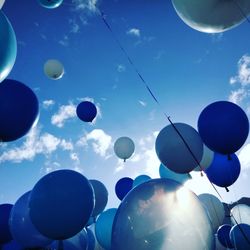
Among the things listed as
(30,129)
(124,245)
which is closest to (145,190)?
(124,245)

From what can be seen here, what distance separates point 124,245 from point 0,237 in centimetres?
330

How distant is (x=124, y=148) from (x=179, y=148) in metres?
2.46

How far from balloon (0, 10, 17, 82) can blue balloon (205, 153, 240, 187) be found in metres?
3.76

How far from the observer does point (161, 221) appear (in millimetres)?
2340

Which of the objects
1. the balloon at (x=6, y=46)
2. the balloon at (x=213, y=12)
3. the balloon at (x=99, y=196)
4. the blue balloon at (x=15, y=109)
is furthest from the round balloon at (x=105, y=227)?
the balloon at (x=213, y=12)

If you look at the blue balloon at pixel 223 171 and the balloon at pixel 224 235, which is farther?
the balloon at pixel 224 235

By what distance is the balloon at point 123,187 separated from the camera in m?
6.02

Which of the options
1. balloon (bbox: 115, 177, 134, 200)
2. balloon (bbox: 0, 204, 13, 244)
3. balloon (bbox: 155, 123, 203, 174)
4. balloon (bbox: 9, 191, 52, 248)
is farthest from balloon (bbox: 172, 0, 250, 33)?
balloon (bbox: 0, 204, 13, 244)

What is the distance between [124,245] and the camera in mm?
2328

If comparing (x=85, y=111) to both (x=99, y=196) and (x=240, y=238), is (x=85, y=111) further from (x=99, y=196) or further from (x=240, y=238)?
(x=240, y=238)

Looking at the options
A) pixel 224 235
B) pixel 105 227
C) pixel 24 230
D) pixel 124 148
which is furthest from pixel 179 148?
pixel 224 235

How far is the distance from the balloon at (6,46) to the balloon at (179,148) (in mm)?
2427

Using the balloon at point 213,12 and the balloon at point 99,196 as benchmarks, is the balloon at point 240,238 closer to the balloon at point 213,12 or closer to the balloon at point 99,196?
the balloon at point 99,196

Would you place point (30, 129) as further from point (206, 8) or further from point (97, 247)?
point (97, 247)
